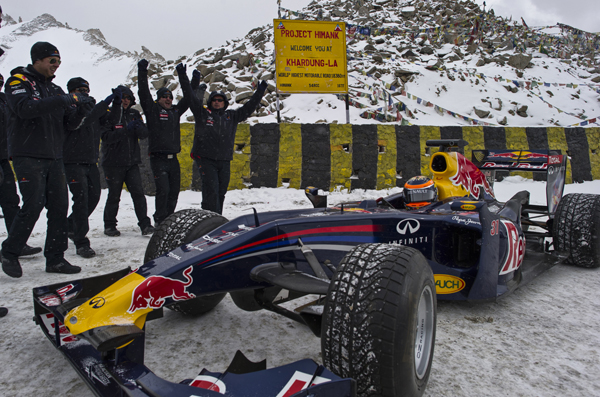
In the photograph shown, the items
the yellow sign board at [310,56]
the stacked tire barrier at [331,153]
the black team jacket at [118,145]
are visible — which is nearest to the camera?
the black team jacket at [118,145]

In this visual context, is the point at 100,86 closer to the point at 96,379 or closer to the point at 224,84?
the point at 224,84

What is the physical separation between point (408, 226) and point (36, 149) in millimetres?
3339

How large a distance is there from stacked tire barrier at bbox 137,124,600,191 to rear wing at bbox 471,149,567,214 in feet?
12.1

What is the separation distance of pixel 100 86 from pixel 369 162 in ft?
93.7

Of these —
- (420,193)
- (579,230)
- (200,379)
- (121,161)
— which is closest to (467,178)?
(420,193)

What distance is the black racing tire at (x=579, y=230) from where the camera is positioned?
4.34 m

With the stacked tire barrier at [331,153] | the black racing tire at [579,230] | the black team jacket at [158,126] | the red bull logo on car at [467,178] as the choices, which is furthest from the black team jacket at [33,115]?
the black racing tire at [579,230]

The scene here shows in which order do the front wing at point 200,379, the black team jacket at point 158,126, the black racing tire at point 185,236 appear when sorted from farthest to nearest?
the black team jacket at point 158,126
the black racing tire at point 185,236
the front wing at point 200,379

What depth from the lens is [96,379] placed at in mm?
1783

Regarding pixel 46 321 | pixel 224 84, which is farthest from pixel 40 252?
pixel 224 84

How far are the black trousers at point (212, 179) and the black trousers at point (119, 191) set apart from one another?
91 centimetres

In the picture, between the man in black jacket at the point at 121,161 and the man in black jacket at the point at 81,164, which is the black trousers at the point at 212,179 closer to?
the man in black jacket at the point at 121,161

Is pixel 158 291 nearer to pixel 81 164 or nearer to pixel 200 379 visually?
pixel 200 379

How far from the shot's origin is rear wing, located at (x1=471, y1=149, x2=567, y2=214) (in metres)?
4.99
